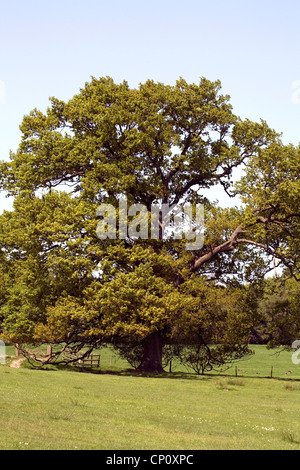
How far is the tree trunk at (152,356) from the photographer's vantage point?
42656mm

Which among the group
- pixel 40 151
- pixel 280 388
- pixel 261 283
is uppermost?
pixel 40 151

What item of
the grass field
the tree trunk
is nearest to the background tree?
the tree trunk

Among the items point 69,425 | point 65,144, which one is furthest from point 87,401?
point 65,144

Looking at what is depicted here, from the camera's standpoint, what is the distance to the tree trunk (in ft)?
140

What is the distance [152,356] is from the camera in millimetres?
42812

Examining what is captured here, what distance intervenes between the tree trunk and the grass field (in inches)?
368

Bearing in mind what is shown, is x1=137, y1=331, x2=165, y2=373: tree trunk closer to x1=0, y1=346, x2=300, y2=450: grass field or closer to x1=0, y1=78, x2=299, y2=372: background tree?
x1=0, y1=78, x2=299, y2=372: background tree

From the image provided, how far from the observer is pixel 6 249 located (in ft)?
141

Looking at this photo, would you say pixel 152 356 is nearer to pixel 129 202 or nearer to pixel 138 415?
pixel 129 202
